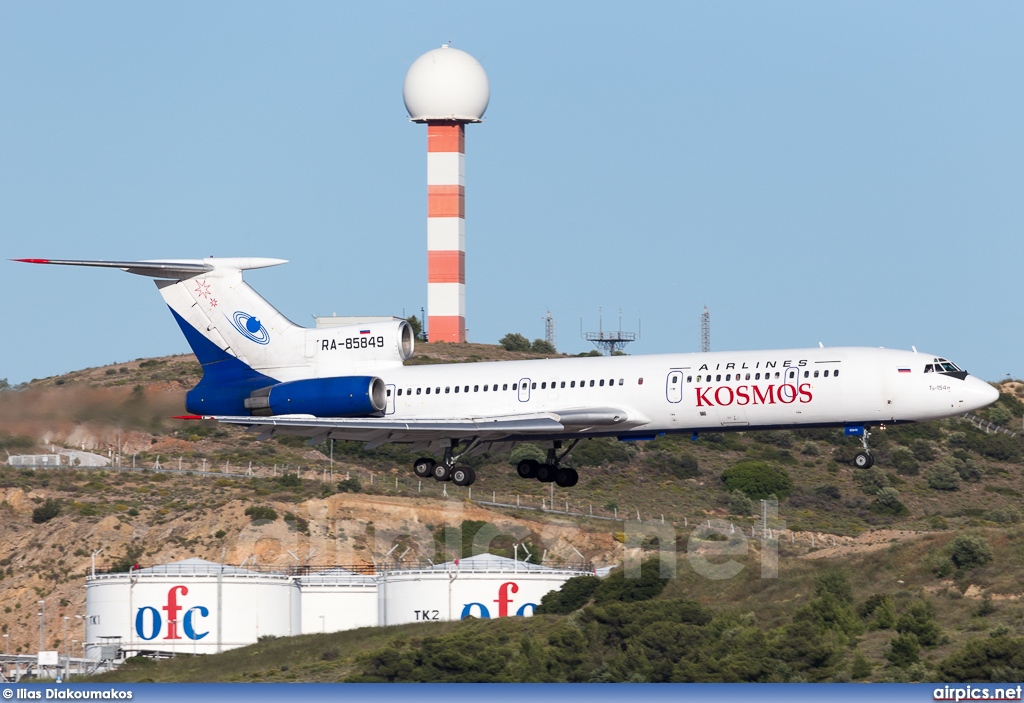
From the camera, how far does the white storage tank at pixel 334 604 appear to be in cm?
7431

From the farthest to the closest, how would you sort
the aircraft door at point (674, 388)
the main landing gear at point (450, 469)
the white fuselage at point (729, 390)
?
the main landing gear at point (450, 469)
the aircraft door at point (674, 388)
the white fuselage at point (729, 390)

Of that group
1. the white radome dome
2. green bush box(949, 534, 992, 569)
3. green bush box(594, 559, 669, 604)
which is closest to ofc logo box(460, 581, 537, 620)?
green bush box(594, 559, 669, 604)

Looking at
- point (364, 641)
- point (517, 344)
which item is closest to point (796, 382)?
point (364, 641)

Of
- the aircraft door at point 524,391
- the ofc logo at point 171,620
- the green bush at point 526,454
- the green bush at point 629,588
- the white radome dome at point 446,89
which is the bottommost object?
the ofc logo at point 171,620

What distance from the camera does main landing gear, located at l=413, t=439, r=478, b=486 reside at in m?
52.5

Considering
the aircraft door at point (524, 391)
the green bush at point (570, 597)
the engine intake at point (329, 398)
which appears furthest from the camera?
the green bush at point (570, 597)

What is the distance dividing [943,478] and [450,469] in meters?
52.7

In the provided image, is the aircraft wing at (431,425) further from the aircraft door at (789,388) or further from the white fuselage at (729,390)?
the aircraft door at (789,388)

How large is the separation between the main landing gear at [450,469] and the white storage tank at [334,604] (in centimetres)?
2283

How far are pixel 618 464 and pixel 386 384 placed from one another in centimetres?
4764

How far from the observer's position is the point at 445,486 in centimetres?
9138

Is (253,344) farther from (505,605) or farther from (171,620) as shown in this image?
(505,605)

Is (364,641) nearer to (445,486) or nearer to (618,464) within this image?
(445,486)

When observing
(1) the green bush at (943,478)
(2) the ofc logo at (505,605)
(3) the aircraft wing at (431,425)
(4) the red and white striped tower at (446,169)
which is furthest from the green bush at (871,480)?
(3) the aircraft wing at (431,425)
